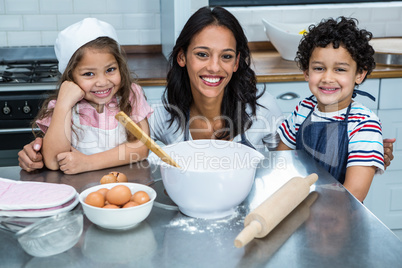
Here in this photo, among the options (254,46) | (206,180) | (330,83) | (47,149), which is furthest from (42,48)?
(206,180)

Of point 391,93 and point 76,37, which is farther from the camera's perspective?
point 391,93

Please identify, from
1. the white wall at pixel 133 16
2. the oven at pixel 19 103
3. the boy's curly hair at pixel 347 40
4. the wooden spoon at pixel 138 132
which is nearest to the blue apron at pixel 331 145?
the boy's curly hair at pixel 347 40

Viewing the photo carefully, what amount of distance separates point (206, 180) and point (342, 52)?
79 centimetres

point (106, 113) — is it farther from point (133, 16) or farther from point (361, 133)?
point (133, 16)

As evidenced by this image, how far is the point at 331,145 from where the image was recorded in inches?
61.3

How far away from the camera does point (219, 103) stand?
1896 millimetres

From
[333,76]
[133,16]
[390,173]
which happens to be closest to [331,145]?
[333,76]

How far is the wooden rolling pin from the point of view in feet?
2.98

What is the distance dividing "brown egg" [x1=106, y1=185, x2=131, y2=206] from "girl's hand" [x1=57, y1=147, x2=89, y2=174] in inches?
13.7

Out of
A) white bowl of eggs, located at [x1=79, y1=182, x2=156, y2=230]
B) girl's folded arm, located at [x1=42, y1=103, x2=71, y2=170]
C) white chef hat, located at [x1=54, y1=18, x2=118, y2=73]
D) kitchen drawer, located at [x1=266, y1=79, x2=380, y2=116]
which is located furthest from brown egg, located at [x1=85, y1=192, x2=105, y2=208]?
kitchen drawer, located at [x1=266, y1=79, x2=380, y2=116]

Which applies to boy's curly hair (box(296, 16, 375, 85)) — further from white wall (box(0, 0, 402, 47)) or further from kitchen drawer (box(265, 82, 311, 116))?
white wall (box(0, 0, 402, 47))

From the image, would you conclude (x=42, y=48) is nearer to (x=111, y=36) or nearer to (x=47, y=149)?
(x=111, y=36)

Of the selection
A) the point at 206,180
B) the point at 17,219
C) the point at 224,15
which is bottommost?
the point at 17,219

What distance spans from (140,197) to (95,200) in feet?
0.30
